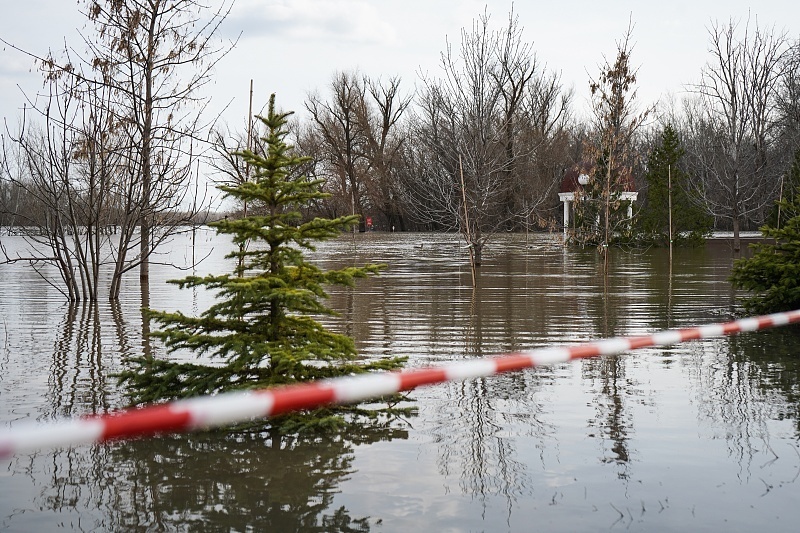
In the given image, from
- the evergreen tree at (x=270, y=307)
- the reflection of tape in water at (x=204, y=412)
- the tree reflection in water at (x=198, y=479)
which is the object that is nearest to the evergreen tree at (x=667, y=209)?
the evergreen tree at (x=270, y=307)

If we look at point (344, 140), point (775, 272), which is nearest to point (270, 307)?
point (775, 272)

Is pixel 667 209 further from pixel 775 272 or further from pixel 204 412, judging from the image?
pixel 204 412

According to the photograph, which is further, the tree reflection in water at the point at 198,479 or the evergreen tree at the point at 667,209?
the evergreen tree at the point at 667,209

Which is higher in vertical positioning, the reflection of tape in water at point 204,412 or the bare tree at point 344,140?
the bare tree at point 344,140

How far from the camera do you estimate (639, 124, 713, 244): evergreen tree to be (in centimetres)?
4019

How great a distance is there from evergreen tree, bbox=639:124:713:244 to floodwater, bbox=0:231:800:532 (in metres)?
29.8

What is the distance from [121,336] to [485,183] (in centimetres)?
1395

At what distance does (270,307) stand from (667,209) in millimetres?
36939

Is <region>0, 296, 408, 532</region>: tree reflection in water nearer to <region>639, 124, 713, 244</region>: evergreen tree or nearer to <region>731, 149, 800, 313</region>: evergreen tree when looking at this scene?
<region>731, 149, 800, 313</region>: evergreen tree

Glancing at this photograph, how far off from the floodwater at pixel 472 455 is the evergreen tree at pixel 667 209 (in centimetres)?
2980

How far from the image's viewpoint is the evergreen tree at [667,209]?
40188 mm

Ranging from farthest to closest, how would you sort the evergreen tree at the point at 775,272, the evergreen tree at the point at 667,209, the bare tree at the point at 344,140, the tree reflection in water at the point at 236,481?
the bare tree at the point at 344,140, the evergreen tree at the point at 667,209, the evergreen tree at the point at 775,272, the tree reflection in water at the point at 236,481

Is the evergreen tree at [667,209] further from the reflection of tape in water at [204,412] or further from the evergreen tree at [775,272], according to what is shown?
the reflection of tape in water at [204,412]

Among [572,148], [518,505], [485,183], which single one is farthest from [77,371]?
[572,148]
